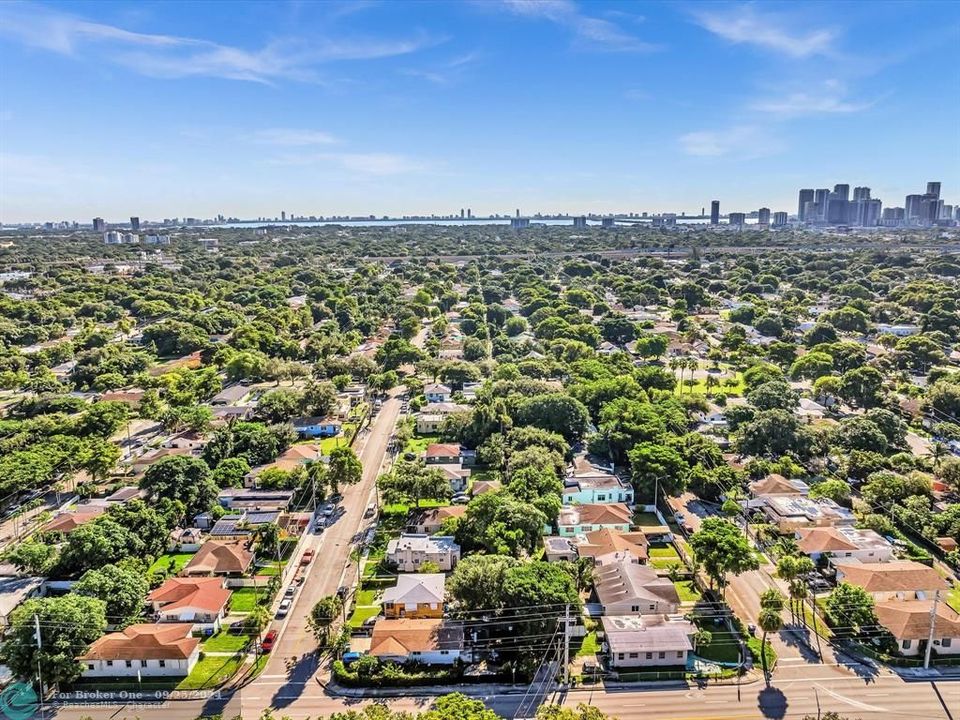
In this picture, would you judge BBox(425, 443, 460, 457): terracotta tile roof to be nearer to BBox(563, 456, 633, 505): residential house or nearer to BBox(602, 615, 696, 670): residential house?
BBox(563, 456, 633, 505): residential house

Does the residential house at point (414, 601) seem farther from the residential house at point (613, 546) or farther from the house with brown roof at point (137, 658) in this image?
the house with brown roof at point (137, 658)

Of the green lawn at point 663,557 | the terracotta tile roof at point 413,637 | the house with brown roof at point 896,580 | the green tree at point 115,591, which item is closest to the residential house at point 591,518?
the green lawn at point 663,557

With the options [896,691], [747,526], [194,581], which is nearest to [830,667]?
[896,691]

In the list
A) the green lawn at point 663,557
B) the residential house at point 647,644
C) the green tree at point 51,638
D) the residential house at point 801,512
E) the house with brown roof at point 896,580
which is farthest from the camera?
the residential house at point 801,512

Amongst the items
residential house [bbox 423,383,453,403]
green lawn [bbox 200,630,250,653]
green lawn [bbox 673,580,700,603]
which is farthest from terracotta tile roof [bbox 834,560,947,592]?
residential house [bbox 423,383,453,403]

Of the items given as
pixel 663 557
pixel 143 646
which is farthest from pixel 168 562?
pixel 663 557

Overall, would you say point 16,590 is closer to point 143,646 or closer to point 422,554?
point 143,646

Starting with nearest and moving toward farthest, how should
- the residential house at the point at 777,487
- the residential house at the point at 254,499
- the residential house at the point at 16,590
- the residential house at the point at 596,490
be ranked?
the residential house at the point at 16,590, the residential house at the point at 254,499, the residential house at the point at 777,487, the residential house at the point at 596,490
